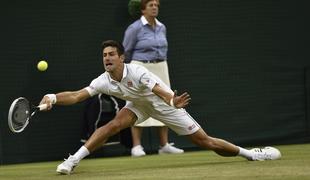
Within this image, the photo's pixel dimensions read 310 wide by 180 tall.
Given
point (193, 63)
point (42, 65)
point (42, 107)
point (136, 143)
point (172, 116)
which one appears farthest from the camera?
point (193, 63)

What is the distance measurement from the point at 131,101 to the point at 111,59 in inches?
21.1

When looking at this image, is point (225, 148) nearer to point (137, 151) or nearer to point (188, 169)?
point (188, 169)

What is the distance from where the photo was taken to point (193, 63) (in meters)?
11.4

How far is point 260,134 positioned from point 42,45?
3.36 m

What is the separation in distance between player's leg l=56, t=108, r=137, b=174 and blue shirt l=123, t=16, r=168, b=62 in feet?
7.65

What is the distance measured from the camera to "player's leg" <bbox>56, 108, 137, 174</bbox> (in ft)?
24.7

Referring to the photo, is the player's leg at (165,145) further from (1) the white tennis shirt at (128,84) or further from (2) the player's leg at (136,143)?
(1) the white tennis shirt at (128,84)

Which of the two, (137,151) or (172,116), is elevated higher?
(172,116)

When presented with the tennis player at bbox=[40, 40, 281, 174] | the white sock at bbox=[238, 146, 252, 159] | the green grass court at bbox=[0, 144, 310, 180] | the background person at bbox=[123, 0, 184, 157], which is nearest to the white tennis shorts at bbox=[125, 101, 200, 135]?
the tennis player at bbox=[40, 40, 281, 174]

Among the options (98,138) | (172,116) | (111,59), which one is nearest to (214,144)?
(172,116)

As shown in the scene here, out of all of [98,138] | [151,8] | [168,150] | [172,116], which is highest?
[151,8]

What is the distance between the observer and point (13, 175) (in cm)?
790

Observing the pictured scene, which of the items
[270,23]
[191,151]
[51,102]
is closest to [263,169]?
[51,102]

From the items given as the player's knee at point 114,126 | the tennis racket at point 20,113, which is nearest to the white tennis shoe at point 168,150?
the player's knee at point 114,126
